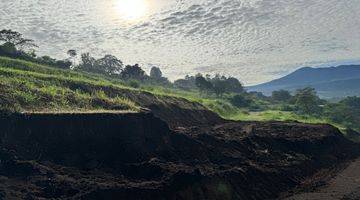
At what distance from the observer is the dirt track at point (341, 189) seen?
1201 inches

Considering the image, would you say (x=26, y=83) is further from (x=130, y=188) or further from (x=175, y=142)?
(x=130, y=188)

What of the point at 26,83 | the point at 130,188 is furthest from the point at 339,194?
the point at 26,83

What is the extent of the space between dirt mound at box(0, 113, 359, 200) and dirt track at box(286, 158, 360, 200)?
1.92 meters

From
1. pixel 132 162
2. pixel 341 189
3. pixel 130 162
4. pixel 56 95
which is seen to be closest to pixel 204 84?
pixel 56 95

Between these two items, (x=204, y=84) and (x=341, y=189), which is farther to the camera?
(x=204, y=84)

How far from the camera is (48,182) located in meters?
25.0

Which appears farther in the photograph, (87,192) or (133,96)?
(133,96)

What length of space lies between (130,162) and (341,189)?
1393cm

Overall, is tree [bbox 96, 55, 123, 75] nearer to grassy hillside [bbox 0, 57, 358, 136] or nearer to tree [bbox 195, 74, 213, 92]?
tree [bbox 195, 74, 213, 92]

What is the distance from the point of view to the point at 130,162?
30172 mm

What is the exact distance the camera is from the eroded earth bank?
25.2m

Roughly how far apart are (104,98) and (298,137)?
18902 millimetres

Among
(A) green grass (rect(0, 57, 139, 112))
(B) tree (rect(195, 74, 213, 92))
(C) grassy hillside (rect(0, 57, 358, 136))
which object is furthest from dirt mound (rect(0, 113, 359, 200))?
(B) tree (rect(195, 74, 213, 92))

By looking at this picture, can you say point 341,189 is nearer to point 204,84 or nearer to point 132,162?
point 132,162
